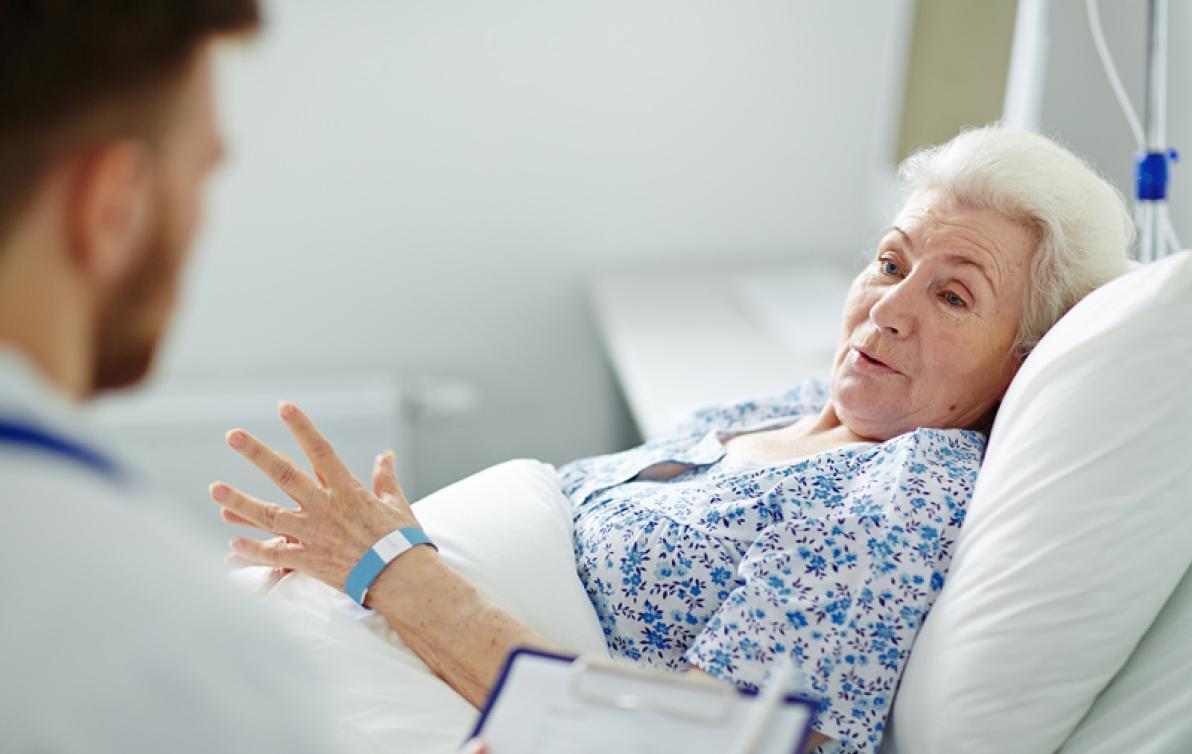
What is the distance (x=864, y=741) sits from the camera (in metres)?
1.14

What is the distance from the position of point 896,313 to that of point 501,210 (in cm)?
137

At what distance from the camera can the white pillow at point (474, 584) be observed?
3.81ft

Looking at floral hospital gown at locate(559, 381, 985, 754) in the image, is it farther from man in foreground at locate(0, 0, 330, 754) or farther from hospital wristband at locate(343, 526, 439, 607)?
man in foreground at locate(0, 0, 330, 754)

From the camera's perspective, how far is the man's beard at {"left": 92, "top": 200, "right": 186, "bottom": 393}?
0.67 meters

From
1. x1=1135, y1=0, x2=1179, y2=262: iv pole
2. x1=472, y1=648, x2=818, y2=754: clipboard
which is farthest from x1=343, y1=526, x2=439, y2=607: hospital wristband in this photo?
x1=1135, y1=0, x2=1179, y2=262: iv pole

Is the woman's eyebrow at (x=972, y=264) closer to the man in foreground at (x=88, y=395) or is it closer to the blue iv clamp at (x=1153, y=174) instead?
the blue iv clamp at (x=1153, y=174)

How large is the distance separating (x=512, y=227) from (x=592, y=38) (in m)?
0.42

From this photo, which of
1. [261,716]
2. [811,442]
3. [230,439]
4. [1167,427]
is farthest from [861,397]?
[261,716]

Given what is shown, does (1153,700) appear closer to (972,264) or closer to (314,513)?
(972,264)

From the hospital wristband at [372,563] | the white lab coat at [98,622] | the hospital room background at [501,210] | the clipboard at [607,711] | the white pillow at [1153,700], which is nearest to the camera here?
the white lab coat at [98,622]

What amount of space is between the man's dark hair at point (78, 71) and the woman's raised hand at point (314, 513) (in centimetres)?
68

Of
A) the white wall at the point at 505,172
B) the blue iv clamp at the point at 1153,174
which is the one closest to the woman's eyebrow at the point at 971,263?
the blue iv clamp at the point at 1153,174

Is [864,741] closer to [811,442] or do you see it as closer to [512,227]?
→ [811,442]

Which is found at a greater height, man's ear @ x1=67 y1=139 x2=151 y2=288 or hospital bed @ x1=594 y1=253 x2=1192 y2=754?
man's ear @ x1=67 y1=139 x2=151 y2=288
